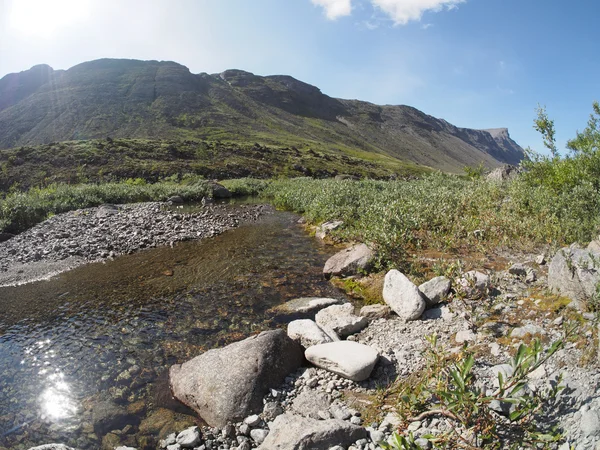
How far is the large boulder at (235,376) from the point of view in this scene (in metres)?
5.55

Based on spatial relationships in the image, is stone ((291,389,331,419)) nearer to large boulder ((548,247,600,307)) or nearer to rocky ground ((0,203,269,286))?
large boulder ((548,247,600,307))

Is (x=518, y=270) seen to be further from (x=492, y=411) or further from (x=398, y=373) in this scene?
(x=492, y=411)

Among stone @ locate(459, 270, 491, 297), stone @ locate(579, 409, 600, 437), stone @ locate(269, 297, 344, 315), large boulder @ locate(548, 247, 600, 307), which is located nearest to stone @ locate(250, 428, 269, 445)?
stone @ locate(579, 409, 600, 437)

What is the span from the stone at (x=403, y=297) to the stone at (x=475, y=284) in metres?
0.94

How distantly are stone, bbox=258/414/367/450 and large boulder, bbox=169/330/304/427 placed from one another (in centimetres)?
103

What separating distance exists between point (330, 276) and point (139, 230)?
12296 millimetres

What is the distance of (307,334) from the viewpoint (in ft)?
23.3

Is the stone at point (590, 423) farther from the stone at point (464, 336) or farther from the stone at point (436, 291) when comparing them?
the stone at point (436, 291)

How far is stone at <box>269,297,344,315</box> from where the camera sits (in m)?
9.19

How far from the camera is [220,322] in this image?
28.9 feet

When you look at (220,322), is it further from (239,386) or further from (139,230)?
(139,230)

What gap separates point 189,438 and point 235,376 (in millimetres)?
1115

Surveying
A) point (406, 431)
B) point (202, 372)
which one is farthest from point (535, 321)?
point (202, 372)

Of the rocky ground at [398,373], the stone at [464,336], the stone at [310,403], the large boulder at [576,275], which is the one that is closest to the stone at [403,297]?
the rocky ground at [398,373]
